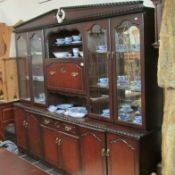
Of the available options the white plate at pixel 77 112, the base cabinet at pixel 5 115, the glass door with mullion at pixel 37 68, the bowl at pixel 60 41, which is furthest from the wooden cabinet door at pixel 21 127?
the bowl at pixel 60 41

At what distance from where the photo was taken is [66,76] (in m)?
3.22

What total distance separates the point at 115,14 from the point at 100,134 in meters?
1.17

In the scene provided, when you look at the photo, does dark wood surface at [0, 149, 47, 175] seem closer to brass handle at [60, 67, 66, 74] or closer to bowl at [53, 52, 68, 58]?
brass handle at [60, 67, 66, 74]

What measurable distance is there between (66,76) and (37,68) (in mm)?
Answer: 739

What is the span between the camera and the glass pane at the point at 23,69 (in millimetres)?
3962

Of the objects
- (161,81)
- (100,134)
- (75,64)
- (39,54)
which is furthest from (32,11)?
(161,81)

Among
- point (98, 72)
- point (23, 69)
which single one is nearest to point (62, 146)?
point (98, 72)

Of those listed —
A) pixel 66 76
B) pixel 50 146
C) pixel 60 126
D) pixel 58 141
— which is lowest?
pixel 50 146

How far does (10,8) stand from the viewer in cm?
491

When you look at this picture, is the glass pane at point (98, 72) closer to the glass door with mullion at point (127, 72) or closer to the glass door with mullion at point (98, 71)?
the glass door with mullion at point (98, 71)

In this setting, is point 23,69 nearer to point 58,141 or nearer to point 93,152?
point 58,141

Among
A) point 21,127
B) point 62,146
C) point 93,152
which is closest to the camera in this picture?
point 93,152

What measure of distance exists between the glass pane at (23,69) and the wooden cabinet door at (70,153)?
1121 millimetres

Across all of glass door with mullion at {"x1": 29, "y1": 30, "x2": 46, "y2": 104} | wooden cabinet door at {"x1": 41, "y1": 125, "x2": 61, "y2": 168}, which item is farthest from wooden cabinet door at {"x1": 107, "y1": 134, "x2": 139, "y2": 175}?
glass door with mullion at {"x1": 29, "y1": 30, "x2": 46, "y2": 104}
